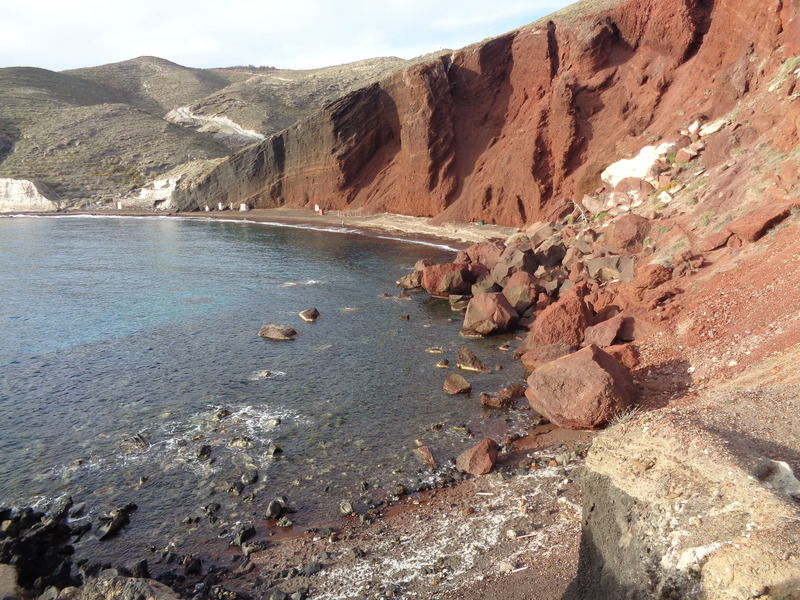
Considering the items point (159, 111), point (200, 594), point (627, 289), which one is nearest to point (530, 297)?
point (627, 289)

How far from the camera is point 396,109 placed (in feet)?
225

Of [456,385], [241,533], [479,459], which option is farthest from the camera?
[456,385]

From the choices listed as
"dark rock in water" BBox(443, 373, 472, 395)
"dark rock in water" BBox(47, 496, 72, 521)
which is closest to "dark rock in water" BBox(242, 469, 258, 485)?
"dark rock in water" BBox(47, 496, 72, 521)

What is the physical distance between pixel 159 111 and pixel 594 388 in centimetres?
16541

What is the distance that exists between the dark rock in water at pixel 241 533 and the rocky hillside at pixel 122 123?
92.3m

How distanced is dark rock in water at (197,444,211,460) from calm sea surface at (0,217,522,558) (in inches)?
6.7

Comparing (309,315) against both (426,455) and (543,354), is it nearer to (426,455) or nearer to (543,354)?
(543,354)

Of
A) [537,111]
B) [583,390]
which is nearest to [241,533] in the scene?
[583,390]

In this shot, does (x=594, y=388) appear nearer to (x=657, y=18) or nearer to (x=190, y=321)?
(x=190, y=321)

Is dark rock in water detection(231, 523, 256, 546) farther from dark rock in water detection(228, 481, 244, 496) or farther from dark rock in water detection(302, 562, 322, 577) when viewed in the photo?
dark rock in water detection(302, 562, 322, 577)

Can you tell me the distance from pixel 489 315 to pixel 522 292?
3.44m

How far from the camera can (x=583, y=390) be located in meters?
16.1

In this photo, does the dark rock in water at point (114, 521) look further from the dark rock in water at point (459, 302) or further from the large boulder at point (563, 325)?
the dark rock in water at point (459, 302)

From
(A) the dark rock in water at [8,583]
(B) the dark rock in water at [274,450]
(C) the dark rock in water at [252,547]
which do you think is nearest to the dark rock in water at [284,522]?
(C) the dark rock in water at [252,547]
